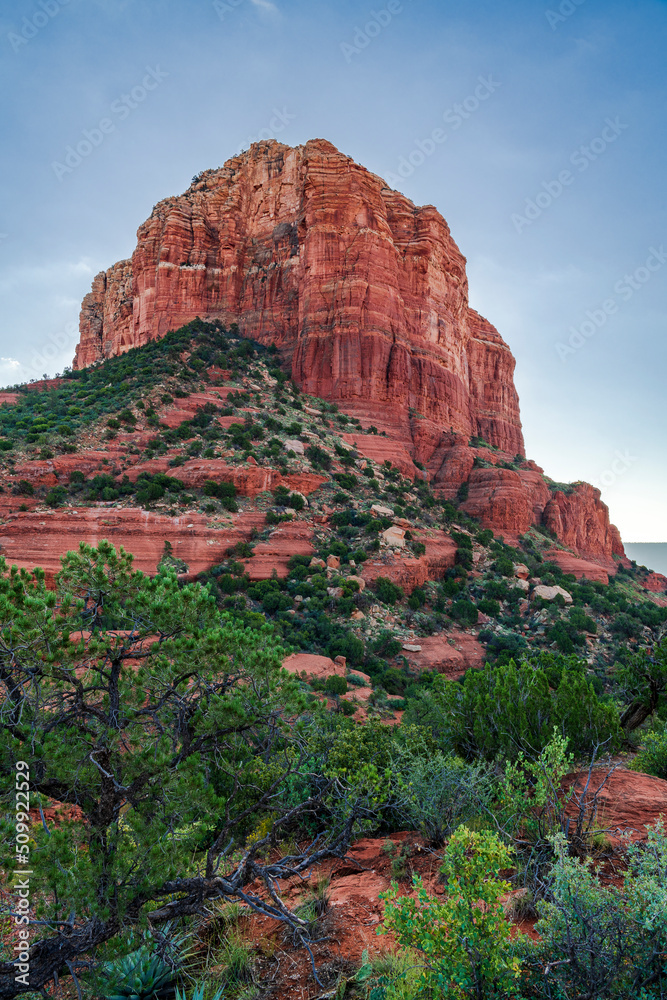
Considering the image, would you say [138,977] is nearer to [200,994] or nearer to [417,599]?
[200,994]

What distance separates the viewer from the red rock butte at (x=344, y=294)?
42531mm

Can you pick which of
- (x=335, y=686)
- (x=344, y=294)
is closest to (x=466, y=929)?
(x=335, y=686)

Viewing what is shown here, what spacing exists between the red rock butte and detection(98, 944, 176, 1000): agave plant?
34.7 meters

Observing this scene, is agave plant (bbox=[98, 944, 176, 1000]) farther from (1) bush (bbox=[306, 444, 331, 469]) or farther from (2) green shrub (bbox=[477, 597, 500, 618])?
(1) bush (bbox=[306, 444, 331, 469])

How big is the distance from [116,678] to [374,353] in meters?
41.3

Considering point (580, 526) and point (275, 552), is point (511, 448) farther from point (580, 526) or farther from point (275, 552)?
point (275, 552)

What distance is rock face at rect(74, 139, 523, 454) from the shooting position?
140 ft

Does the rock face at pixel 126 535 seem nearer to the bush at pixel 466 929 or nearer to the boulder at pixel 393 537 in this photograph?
the boulder at pixel 393 537

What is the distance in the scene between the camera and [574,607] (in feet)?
98.0

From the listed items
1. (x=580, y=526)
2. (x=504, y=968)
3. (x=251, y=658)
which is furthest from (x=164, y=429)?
(x=580, y=526)

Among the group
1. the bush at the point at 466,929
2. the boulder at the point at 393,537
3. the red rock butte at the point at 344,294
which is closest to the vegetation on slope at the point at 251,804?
the bush at the point at 466,929

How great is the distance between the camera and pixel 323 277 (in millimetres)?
43250

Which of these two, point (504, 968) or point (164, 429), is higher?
point (164, 429)

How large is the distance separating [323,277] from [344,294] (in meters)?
2.69
